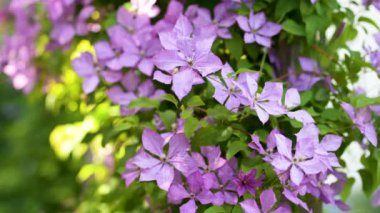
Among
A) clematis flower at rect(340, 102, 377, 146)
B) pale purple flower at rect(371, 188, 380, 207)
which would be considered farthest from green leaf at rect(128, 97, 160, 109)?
pale purple flower at rect(371, 188, 380, 207)

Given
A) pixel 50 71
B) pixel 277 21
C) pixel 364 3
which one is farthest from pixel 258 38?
pixel 50 71

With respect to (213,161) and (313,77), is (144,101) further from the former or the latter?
(313,77)

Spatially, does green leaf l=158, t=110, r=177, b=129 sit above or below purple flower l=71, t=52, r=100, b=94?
above

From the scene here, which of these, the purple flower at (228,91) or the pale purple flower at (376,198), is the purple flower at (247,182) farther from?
the pale purple flower at (376,198)

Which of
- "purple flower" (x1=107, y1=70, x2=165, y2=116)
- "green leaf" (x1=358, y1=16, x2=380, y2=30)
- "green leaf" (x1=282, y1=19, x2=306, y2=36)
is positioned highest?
"green leaf" (x1=282, y1=19, x2=306, y2=36)

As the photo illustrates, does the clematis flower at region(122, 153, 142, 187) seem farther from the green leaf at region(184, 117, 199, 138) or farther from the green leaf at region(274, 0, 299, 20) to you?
the green leaf at region(274, 0, 299, 20)

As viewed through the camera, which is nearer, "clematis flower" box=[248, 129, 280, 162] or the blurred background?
"clematis flower" box=[248, 129, 280, 162]

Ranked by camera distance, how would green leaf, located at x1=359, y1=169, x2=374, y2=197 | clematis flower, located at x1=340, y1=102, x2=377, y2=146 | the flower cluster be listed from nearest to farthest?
clematis flower, located at x1=340, y1=102, x2=377, y2=146, green leaf, located at x1=359, y1=169, x2=374, y2=197, the flower cluster

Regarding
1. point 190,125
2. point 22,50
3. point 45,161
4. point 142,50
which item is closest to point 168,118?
point 190,125
